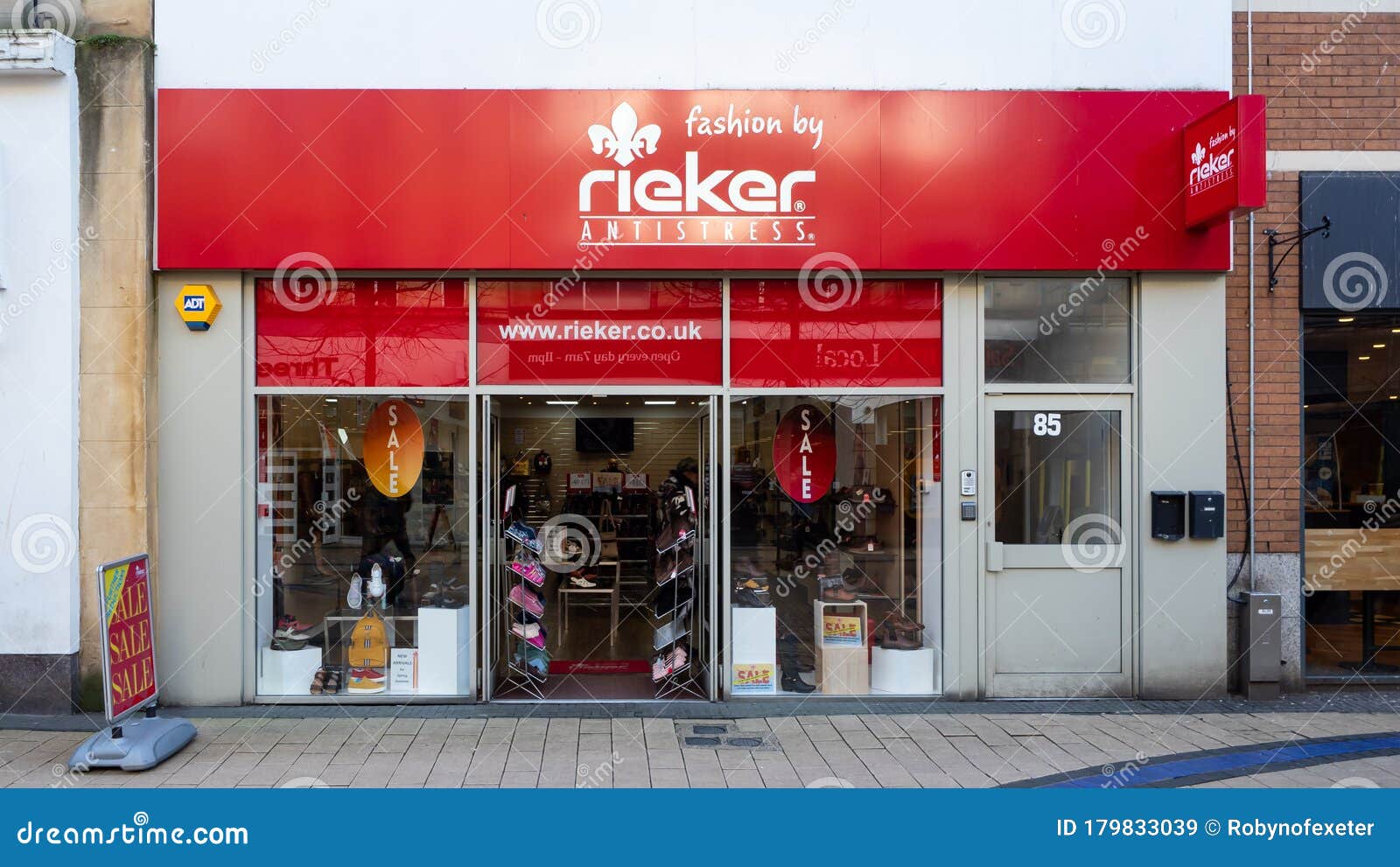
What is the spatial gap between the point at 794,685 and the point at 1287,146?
226 inches

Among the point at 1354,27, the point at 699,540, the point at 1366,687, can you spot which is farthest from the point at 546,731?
the point at 1354,27

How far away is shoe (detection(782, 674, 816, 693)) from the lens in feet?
22.9

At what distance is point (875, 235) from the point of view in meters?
6.66

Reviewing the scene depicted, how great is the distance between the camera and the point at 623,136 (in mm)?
6645

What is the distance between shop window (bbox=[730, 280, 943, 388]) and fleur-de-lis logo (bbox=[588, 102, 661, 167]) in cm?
121

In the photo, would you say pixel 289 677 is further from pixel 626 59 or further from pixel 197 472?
pixel 626 59

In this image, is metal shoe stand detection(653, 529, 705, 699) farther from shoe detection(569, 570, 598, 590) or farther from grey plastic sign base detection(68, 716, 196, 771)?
grey plastic sign base detection(68, 716, 196, 771)

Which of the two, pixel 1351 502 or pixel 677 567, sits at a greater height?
pixel 1351 502

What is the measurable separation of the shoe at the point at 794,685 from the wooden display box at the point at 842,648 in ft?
0.25

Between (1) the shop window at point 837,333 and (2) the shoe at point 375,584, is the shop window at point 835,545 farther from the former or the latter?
(2) the shoe at point 375,584

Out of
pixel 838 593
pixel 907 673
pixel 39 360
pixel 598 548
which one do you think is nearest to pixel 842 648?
pixel 838 593

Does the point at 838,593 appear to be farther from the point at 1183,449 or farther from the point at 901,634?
the point at 1183,449

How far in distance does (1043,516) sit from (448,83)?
18.1 feet

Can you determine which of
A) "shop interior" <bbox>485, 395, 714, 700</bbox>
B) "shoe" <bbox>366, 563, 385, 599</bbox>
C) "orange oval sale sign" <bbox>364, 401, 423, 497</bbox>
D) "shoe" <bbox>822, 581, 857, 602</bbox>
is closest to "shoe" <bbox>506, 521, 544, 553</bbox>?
"shop interior" <bbox>485, 395, 714, 700</bbox>
